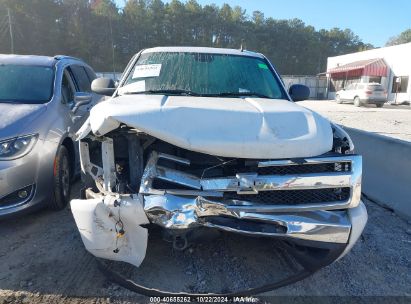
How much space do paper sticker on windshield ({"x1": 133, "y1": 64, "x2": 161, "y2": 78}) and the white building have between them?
101ft

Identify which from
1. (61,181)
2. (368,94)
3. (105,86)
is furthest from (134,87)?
(368,94)

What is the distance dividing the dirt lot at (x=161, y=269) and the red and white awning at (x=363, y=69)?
32784 millimetres

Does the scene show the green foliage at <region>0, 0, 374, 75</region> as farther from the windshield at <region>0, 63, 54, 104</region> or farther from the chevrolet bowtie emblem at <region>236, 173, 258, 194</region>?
the chevrolet bowtie emblem at <region>236, 173, 258, 194</region>

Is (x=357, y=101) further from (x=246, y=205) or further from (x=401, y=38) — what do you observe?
(x=401, y=38)

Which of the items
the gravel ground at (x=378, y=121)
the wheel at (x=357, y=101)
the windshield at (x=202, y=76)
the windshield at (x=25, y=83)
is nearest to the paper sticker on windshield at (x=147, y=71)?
the windshield at (x=202, y=76)

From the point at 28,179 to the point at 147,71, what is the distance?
1.66 metres

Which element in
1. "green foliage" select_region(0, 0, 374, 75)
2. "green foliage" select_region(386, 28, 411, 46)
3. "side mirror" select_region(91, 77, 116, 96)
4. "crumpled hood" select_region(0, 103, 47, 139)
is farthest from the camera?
"green foliage" select_region(386, 28, 411, 46)

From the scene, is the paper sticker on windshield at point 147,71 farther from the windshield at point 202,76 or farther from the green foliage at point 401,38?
the green foliage at point 401,38

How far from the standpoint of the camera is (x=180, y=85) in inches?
152

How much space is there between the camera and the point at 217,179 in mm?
2623

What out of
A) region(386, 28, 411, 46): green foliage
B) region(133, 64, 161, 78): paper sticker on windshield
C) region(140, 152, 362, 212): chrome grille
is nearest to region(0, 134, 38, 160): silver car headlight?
region(133, 64, 161, 78): paper sticker on windshield

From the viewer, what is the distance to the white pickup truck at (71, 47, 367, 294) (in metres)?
→ 2.56

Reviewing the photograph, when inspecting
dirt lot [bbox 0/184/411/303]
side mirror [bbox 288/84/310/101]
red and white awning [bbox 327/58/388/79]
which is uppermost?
red and white awning [bbox 327/58/388/79]

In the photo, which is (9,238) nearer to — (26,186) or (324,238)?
(26,186)
